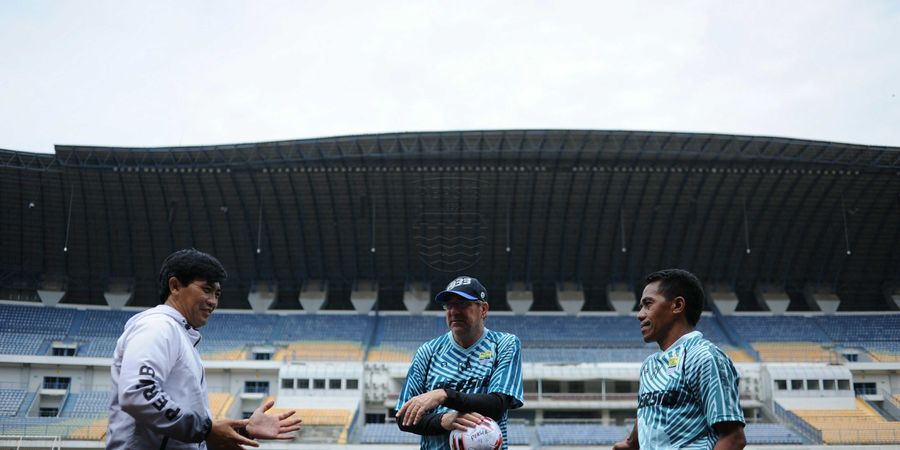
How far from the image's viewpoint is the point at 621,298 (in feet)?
182

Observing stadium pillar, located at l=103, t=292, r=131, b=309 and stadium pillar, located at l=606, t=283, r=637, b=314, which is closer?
stadium pillar, located at l=103, t=292, r=131, b=309

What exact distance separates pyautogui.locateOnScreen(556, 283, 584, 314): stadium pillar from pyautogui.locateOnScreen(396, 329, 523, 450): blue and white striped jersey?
49967mm

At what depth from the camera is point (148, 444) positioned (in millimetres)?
4668

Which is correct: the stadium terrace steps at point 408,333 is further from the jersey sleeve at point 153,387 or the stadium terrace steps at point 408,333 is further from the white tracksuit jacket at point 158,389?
the jersey sleeve at point 153,387

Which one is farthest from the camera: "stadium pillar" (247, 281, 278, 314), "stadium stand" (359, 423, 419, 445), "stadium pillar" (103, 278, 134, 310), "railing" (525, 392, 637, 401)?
"stadium pillar" (247, 281, 278, 314)

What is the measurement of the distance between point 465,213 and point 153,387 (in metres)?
46.8

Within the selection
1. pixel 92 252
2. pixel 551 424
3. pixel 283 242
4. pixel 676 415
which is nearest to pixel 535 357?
pixel 551 424

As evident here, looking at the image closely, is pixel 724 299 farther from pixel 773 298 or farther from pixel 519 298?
pixel 519 298

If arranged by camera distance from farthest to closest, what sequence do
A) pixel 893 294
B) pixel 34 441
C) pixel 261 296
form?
1. pixel 893 294
2. pixel 261 296
3. pixel 34 441

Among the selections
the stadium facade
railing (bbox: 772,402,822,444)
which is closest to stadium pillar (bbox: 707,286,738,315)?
the stadium facade

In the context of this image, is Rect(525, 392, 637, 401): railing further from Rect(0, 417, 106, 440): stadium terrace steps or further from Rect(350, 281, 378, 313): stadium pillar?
Rect(0, 417, 106, 440): stadium terrace steps

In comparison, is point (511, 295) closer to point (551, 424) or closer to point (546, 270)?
point (546, 270)

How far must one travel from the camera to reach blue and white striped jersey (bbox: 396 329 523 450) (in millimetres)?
5633

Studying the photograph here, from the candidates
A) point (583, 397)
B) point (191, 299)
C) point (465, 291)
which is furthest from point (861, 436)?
point (191, 299)
